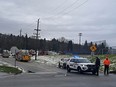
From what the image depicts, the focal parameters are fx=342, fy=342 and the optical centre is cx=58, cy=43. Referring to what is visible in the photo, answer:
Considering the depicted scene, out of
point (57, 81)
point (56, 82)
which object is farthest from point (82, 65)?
point (56, 82)

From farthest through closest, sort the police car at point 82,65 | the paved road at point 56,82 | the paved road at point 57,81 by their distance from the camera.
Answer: the police car at point 82,65 → the paved road at point 57,81 → the paved road at point 56,82

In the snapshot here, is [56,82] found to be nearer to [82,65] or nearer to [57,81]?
[57,81]

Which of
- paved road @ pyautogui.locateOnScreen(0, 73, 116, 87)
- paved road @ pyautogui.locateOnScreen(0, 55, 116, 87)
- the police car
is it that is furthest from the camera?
the police car

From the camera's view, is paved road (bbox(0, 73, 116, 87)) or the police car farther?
the police car

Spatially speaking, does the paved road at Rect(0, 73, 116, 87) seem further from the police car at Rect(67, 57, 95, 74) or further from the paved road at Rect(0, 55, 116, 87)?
the police car at Rect(67, 57, 95, 74)

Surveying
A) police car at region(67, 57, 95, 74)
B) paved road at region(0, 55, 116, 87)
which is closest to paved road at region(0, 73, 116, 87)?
paved road at region(0, 55, 116, 87)

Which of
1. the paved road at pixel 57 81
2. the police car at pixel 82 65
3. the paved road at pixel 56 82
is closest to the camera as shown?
the paved road at pixel 56 82

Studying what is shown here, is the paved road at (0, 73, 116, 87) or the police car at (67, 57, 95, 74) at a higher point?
the police car at (67, 57, 95, 74)

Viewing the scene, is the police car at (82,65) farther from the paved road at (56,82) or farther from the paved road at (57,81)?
the paved road at (56,82)

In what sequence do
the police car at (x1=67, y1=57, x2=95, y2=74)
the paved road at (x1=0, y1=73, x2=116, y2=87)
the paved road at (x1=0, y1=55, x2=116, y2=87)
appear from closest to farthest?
the paved road at (x1=0, y1=73, x2=116, y2=87) < the paved road at (x1=0, y1=55, x2=116, y2=87) < the police car at (x1=67, y1=57, x2=95, y2=74)

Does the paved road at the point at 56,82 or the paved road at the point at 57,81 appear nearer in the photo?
the paved road at the point at 56,82

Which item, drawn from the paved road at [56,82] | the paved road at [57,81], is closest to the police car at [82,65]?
the paved road at [57,81]

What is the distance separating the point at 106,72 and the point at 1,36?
132 m

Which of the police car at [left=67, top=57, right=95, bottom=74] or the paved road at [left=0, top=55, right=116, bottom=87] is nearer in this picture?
the paved road at [left=0, top=55, right=116, bottom=87]
